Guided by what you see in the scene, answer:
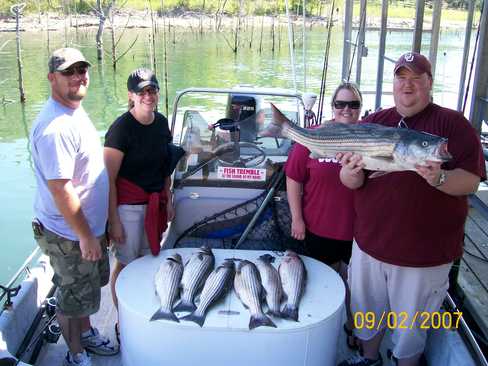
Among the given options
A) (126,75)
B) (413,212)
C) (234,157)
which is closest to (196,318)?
(413,212)

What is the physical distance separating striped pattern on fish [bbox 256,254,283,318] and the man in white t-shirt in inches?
39.7

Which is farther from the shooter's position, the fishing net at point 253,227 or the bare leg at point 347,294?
the fishing net at point 253,227

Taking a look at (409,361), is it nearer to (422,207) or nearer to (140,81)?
(422,207)

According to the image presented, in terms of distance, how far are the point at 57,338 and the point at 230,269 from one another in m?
1.49

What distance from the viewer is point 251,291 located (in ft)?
9.20

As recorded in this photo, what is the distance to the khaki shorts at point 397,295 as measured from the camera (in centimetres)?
276

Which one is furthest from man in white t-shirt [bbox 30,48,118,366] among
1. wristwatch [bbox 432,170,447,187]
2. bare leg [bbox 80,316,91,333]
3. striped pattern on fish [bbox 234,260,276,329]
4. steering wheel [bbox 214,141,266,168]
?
wristwatch [bbox 432,170,447,187]

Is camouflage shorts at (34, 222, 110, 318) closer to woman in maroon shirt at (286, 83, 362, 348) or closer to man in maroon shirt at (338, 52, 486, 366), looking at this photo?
woman in maroon shirt at (286, 83, 362, 348)

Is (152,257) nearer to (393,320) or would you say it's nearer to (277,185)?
(277,185)

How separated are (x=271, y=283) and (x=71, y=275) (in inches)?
48.1

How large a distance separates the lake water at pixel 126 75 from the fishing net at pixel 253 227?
4887 millimetres

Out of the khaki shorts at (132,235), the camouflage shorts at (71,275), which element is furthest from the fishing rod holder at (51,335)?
the khaki shorts at (132,235)

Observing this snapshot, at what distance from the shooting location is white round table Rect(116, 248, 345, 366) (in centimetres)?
257

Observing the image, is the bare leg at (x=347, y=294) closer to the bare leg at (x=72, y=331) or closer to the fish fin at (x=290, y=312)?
the fish fin at (x=290, y=312)
